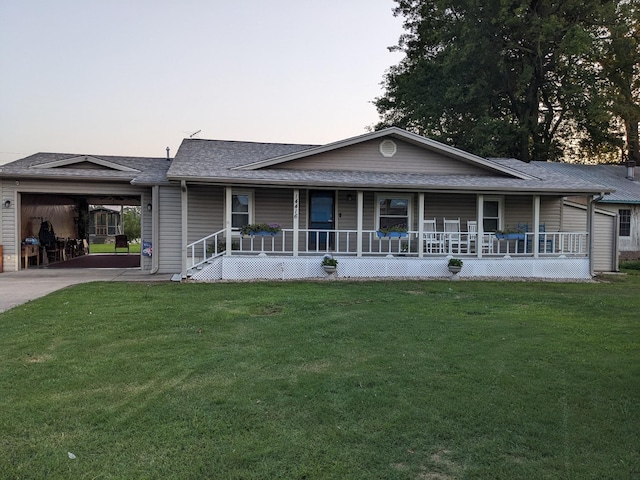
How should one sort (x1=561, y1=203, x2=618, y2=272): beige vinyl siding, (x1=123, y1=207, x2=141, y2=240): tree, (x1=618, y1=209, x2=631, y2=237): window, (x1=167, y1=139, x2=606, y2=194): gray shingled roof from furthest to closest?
(x1=123, y1=207, x2=141, y2=240): tree → (x1=618, y1=209, x2=631, y2=237): window → (x1=561, y1=203, x2=618, y2=272): beige vinyl siding → (x1=167, y1=139, x2=606, y2=194): gray shingled roof

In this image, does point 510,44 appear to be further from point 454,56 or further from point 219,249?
point 219,249

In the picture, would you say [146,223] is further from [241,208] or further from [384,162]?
[384,162]

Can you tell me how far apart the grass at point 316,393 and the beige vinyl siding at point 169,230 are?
555 cm

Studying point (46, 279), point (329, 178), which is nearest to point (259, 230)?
point (329, 178)

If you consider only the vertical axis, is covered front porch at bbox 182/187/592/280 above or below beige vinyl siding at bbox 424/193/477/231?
below

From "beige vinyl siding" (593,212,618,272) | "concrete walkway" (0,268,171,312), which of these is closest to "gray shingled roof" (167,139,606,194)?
"concrete walkway" (0,268,171,312)

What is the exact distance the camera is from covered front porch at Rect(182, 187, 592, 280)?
11.8 m

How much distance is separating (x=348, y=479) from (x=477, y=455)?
893 mm

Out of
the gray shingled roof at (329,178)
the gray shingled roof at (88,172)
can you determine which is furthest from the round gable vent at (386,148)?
the gray shingled roof at (88,172)

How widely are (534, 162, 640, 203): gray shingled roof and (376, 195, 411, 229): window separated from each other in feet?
→ 30.2

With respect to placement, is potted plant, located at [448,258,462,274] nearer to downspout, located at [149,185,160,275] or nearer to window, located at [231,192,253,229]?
window, located at [231,192,253,229]

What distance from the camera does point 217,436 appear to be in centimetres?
314

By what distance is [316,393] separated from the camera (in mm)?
3922

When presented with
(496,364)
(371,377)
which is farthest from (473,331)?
(371,377)
